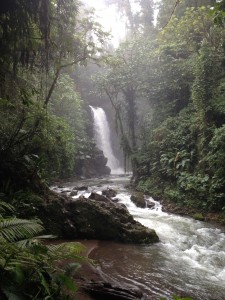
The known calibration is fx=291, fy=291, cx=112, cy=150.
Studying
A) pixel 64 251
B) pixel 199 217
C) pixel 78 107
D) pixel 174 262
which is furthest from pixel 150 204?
pixel 78 107

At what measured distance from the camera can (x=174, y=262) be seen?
6816 millimetres

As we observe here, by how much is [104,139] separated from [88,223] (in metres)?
28.3

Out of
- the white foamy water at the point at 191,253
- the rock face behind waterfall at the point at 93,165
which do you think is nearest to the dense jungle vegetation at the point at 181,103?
the white foamy water at the point at 191,253

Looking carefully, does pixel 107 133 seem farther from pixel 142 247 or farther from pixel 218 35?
pixel 142 247

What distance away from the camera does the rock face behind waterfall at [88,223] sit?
786cm

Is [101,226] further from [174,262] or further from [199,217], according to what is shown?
[199,217]

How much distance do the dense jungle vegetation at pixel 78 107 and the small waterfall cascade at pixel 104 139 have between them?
562cm

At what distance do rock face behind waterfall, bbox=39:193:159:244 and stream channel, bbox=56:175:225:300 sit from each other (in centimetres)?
36

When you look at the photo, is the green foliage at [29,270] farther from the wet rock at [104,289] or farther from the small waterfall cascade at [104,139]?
the small waterfall cascade at [104,139]

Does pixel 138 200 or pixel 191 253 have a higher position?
pixel 138 200

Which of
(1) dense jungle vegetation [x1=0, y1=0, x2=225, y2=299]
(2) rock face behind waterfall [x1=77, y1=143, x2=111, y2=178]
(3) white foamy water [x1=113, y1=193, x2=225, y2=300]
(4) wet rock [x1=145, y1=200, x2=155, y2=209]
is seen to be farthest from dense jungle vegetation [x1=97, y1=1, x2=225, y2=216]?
(2) rock face behind waterfall [x1=77, y1=143, x2=111, y2=178]

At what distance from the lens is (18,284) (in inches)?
123

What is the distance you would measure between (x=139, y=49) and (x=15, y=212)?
60.5ft

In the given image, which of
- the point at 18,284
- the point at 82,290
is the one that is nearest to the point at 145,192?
the point at 82,290
